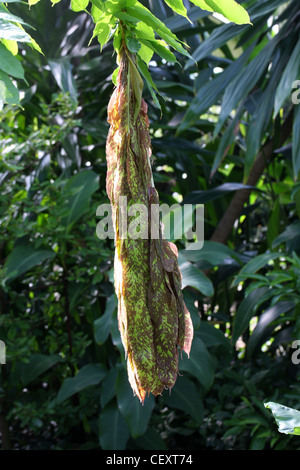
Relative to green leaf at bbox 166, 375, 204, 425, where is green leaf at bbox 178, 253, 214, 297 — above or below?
above

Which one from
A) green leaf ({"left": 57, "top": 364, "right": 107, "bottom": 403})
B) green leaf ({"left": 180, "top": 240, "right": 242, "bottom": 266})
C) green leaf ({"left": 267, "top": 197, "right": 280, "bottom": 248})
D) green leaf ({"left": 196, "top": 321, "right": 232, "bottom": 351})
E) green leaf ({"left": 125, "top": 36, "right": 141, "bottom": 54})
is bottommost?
green leaf ({"left": 57, "top": 364, "right": 107, "bottom": 403})

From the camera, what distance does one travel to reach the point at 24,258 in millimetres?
1518

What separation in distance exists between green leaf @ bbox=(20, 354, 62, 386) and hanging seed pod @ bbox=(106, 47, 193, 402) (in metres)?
1.42

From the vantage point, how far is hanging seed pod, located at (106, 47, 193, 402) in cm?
26

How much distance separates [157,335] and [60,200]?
1315 mm

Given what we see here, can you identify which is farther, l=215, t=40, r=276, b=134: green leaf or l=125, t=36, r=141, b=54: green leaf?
l=215, t=40, r=276, b=134: green leaf

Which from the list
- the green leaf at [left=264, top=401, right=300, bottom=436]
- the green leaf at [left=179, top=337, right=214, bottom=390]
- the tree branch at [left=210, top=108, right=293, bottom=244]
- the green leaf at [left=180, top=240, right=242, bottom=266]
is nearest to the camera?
the green leaf at [left=264, top=401, right=300, bottom=436]

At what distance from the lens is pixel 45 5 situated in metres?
1.97

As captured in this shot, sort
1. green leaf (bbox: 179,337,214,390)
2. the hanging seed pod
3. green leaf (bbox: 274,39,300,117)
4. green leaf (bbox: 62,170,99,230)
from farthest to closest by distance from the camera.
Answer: green leaf (bbox: 62,170,99,230), green leaf (bbox: 179,337,214,390), green leaf (bbox: 274,39,300,117), the hanging seed pod

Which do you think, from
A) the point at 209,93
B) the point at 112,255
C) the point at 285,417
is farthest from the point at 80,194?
the point at 285,417

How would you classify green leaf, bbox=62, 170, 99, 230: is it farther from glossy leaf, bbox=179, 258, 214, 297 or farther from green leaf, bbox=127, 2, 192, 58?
green leaf, bbox=127, 2, 192, 58

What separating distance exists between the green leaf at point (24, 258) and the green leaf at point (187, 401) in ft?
1.76

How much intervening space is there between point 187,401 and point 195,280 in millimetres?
409

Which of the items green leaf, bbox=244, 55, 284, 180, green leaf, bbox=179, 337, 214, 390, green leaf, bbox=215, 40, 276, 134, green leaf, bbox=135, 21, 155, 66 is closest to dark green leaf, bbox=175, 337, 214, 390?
green leaf, bbox=179, 337, 214, 390
